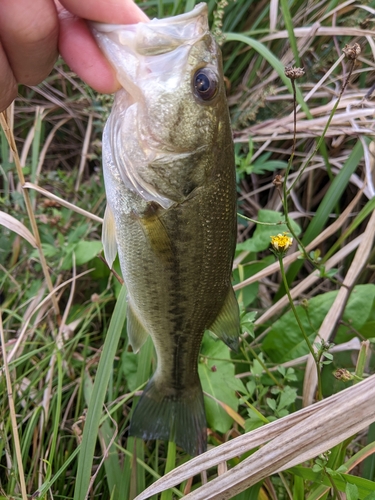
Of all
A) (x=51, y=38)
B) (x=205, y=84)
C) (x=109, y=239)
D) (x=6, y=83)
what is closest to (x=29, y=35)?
(x=51, y=38)

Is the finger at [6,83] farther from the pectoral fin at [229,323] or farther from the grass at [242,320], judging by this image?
the pectoral fin at [229,323]

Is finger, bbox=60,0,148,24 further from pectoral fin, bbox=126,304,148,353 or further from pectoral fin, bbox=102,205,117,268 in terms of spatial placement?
pectoral fin, bbox=126,304,148,353

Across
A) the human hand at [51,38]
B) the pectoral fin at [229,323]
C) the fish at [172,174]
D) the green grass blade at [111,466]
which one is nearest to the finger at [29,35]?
the human hand at [51,38]

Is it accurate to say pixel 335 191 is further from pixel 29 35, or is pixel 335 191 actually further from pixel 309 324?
pixel 29 35

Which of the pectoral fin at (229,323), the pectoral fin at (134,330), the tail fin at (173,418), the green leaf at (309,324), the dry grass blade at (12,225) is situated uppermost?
the dry grass blade at (12,225)

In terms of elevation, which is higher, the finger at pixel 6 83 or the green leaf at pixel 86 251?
the finger at pixel 6 83

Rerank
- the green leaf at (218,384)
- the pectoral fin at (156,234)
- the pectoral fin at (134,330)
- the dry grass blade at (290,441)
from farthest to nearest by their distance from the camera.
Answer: the green leaf at (218,384), the pectoral fin at (134,330), the pectoral fin at (156,234), the dry grass blade at (290,441)
